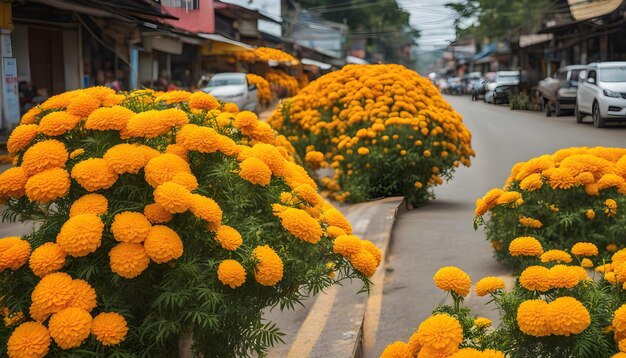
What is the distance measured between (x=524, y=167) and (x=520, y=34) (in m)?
52.0

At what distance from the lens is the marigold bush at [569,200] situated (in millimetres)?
5477

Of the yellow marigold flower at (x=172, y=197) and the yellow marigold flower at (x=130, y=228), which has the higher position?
the yellow marigold flower at (x=172, y=197)

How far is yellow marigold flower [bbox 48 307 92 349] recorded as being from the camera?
2748mm

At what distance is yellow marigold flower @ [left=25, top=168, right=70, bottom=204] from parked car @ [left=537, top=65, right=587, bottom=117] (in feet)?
82.0

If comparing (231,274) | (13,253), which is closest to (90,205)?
(13,253)

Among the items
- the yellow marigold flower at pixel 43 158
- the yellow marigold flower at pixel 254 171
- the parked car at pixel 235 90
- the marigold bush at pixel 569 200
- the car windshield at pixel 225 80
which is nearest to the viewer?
the yellow marigold flower at pixel 43 158

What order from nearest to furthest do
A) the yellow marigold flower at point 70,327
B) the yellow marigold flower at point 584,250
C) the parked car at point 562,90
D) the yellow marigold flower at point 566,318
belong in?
the yellow marigold flower at point 566,318 < the yellow marigold flower at point 70,327 < the yellow marigold flower at point 584,250 < the parked car at point 562,90

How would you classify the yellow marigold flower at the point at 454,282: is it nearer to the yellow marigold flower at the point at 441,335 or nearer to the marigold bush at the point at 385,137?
the yellow marigold flower at the point at 441,335

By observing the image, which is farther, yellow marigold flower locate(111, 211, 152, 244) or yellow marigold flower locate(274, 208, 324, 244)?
yellow marigold flower locate(274, 208, 324, 244)

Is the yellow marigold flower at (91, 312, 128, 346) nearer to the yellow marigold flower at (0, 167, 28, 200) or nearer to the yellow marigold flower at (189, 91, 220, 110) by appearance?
the yellow marigold flower at (0, 167, 28, 200)

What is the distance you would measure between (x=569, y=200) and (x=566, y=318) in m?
3.27

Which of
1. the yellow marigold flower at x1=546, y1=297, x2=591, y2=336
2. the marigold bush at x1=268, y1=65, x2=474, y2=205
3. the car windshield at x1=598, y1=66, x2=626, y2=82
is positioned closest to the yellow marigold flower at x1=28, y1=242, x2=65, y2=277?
the yellow marigold flower at x1=546, y1=297, x2=591, y2=336

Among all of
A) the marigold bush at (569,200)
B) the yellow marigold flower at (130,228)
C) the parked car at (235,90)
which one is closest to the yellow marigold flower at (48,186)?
the yellow marigold flower at (130,228)

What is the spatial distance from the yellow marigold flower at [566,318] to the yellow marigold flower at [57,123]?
77.7 inches
